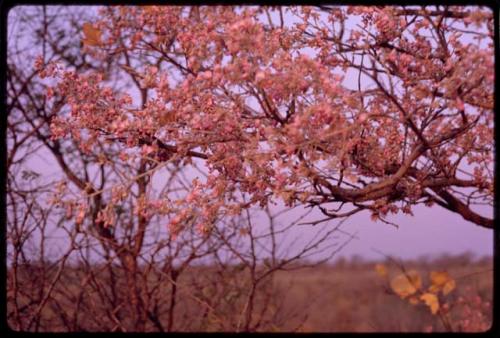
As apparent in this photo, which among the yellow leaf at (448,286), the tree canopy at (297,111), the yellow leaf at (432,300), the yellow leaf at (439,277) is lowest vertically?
the yellow leaf at (432,300)

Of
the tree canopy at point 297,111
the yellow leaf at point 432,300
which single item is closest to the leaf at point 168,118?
the tree canopy at point 297,111

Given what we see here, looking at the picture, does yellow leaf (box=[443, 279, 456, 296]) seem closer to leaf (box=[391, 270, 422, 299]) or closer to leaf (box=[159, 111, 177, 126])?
leaf (box=[391, 270, 422, 299])

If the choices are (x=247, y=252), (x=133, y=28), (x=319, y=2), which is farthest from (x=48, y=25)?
(x=319, y=2)

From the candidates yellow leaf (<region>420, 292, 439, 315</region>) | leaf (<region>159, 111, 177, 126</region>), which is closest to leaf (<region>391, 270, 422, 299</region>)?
yellow leaf (<region>420, 292, 439, 315</region>)

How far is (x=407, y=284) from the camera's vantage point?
6.37ft

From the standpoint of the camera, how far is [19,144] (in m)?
3.92

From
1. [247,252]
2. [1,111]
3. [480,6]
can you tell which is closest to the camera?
[480,6]

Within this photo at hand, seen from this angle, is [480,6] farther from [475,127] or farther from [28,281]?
[28,281]

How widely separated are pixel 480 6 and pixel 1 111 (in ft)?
6.51

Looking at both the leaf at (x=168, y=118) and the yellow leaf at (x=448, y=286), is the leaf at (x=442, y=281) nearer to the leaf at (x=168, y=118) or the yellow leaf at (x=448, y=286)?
the yellow leaf at (x=448, y=286)

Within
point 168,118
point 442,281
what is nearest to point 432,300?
point 442,281

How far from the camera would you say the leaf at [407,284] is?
191cm

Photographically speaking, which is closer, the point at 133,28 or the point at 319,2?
the point at 319,2

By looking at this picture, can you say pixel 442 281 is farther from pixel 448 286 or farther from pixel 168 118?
pixel 168 118
